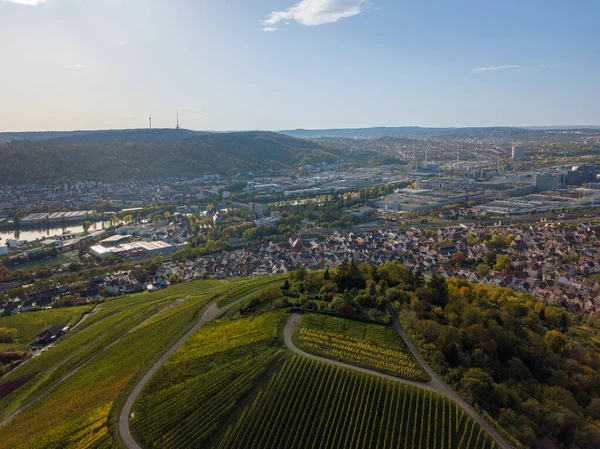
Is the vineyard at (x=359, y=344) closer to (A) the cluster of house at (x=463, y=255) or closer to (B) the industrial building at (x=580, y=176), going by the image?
(A) the cluster of house at (x=463, y=255)

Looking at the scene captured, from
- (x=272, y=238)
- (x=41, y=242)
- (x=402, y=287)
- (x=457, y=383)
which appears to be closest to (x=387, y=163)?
(x=272, y=238)

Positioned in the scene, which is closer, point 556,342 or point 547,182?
point 556,342

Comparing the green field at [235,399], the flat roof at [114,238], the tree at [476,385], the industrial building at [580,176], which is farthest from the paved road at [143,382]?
the industrial building at [580,176]

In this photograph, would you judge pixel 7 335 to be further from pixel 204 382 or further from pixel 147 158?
pixel 147 158

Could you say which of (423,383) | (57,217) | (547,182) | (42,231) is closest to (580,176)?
(547,182)

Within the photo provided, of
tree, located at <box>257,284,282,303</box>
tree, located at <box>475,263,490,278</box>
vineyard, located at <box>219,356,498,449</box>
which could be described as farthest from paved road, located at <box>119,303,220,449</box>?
tree, located at <box>475,263,490,278</box>

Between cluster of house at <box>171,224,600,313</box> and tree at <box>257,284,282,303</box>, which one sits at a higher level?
tree at <box>257,284,282,303</box>

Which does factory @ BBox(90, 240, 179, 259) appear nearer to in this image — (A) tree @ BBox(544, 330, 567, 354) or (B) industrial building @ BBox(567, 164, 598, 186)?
(A) tree @ BBox(544, 330, 567, 354)
